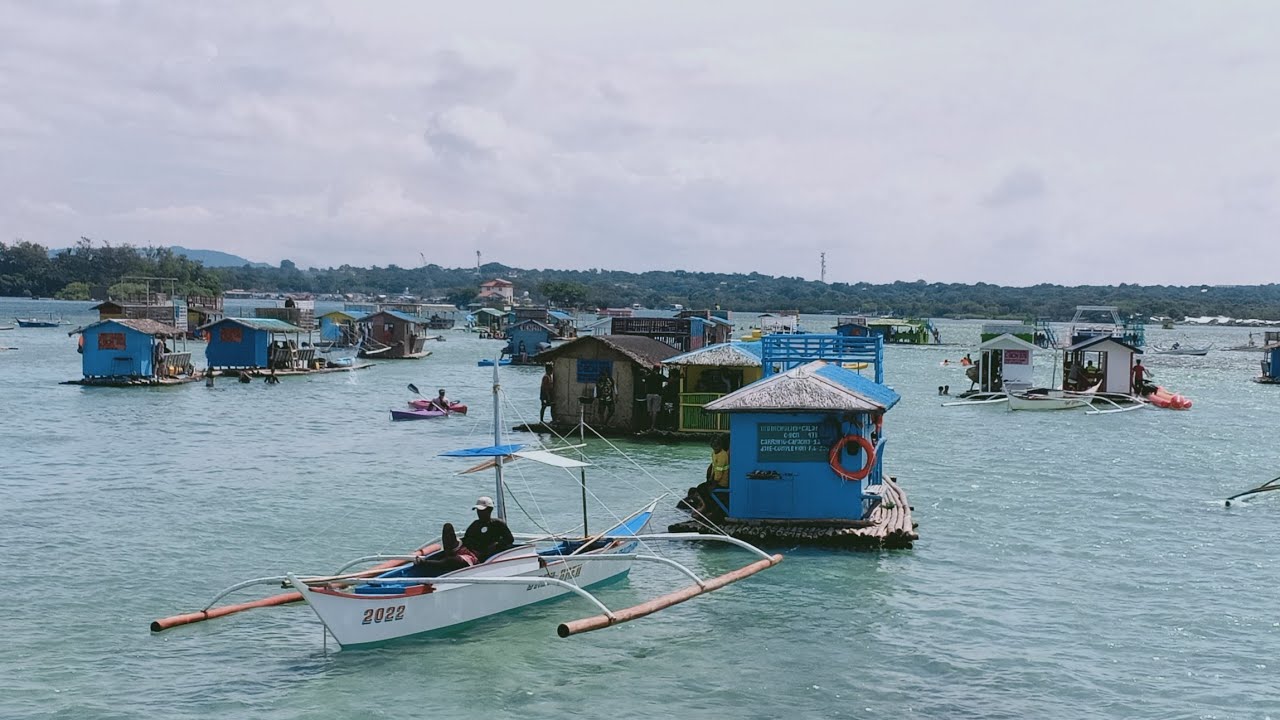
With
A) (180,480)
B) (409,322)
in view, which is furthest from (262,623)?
(409,322)

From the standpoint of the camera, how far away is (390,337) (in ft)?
295

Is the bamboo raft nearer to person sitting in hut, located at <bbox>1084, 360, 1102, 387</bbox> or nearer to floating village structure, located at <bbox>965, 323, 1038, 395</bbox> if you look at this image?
floating village structure, located at <bbox>965, 323, 1038, 395</bbox>

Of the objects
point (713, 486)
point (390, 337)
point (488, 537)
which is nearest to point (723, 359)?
point (713, 486)

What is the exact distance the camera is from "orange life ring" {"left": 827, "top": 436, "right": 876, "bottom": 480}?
67.5 feet

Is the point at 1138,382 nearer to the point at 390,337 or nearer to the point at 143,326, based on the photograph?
the point at 143,326

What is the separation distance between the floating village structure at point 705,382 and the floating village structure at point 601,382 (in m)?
1.18

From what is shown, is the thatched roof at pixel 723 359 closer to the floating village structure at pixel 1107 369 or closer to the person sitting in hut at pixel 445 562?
the person sitting in hut at pixel 445 562

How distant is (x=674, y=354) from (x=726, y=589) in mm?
23117

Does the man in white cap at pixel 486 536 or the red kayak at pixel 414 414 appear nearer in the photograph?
the man in white cap at pixel 486 536

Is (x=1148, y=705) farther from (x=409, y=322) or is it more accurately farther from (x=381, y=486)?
(x=409, y=322)

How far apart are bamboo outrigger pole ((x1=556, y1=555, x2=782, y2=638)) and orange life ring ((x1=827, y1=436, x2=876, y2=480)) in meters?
2.04

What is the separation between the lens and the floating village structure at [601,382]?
122 ft

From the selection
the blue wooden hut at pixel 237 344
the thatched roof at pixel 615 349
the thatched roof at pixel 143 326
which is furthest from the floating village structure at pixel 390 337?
the thatched roof at pixel 615 349

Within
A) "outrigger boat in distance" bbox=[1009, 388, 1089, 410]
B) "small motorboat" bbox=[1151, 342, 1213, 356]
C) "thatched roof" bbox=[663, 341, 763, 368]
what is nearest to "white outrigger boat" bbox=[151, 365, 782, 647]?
"thatched roof" bbox=[663, 341, 763, 368]
